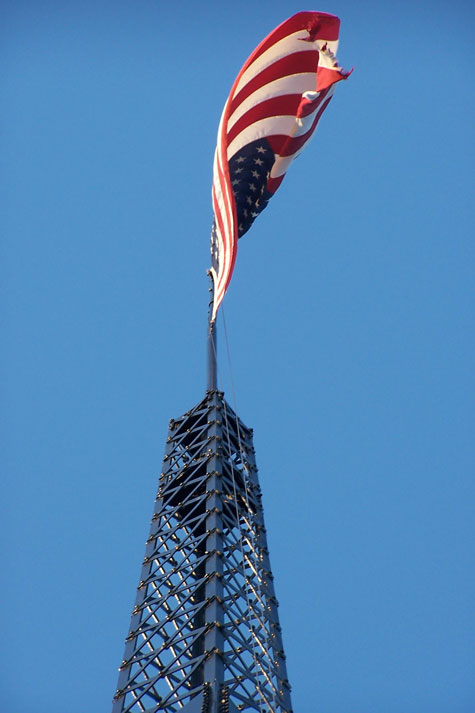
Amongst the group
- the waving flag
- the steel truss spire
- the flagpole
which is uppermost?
the waving flag

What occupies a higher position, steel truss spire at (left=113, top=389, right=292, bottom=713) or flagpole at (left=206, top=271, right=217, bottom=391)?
flagpole at (left=206, top=271, right=217, bottom=391)

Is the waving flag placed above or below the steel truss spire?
above

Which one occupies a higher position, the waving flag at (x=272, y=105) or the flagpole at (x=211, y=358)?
the waving flag at (x=272, y=105)

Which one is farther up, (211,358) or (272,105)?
(272,105)

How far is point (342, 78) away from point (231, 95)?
11.9ft

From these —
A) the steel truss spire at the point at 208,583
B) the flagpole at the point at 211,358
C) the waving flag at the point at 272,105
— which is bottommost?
the steel truss spire at the point at 208,583

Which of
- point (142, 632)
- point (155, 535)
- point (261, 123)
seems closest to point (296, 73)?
point (261, 123)

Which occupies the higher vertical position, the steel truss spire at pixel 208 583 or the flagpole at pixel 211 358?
the flagpole at pixel 211 358

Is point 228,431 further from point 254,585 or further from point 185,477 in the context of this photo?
point 254,585

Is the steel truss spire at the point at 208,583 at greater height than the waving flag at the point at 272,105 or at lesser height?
lesser

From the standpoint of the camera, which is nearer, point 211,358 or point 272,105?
point 272,105

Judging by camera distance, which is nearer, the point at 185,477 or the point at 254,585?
the point at 254,585

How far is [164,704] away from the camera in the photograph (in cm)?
2009

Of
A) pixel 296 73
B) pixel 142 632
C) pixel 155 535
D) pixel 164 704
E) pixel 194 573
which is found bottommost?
pixel 164 704
